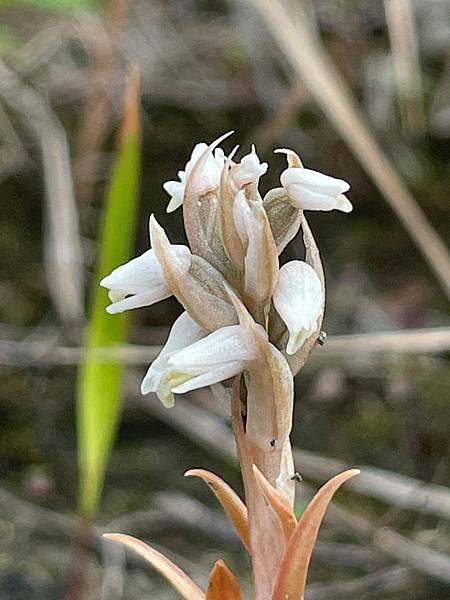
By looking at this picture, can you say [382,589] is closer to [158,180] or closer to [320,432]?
[320,432]

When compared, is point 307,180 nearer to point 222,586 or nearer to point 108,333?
point 222,586

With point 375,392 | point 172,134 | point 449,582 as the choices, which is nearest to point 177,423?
point 375,392

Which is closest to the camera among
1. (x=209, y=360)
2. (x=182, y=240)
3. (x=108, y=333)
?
(x=209, y=360)

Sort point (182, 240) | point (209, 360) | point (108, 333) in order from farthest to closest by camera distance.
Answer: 1. point (182, 240)
2. point (108, 333)
3. point (209, 360)

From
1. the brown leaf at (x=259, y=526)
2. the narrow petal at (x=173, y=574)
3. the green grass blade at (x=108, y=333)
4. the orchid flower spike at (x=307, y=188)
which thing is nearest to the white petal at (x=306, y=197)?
the orchid flower spike at (x=307, y=188)

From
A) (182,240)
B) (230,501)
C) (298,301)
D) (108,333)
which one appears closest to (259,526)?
(230,501)

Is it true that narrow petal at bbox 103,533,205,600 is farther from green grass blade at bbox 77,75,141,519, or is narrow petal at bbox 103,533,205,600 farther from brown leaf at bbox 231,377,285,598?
green grass blade at bbox 77,75,141,519

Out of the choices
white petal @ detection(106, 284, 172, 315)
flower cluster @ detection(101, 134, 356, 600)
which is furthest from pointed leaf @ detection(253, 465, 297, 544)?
white petal @ detection(106, 284, 172, 315)
